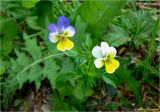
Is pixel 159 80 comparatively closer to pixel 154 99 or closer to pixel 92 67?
pixel 154 99

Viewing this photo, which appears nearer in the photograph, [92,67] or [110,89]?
[92,67]

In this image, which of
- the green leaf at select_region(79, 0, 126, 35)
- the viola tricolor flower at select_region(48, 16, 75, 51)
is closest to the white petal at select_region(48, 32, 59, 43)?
the viola tricolor flower at select_region(48, 16, 75, 51)

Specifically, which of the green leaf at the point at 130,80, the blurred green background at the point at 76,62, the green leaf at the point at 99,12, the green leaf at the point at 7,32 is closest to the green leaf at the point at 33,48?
the blurred green background at the point at 76,62

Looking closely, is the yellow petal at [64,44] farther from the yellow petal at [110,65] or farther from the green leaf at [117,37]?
the green leaf at [117,37]

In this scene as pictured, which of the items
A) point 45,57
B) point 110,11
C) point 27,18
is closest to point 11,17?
point 27,18

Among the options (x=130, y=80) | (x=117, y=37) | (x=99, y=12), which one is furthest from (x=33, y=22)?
(x=130, y=80)

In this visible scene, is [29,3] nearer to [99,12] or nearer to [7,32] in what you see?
[7,32]
